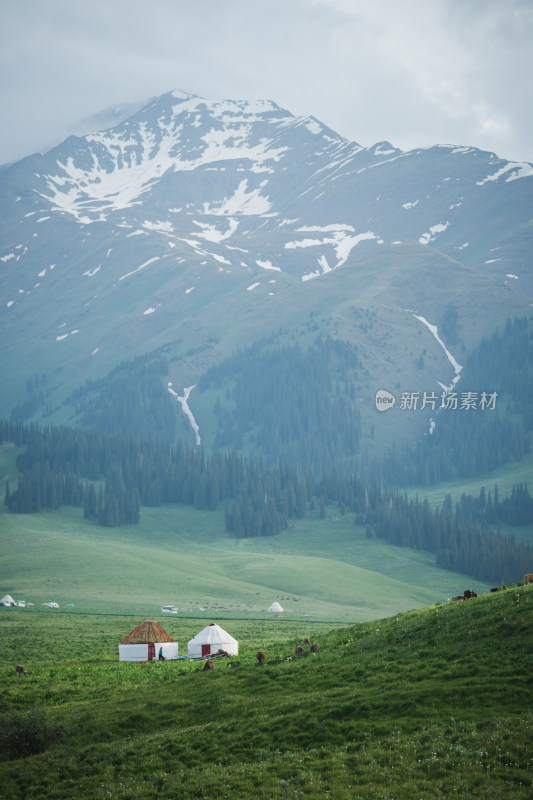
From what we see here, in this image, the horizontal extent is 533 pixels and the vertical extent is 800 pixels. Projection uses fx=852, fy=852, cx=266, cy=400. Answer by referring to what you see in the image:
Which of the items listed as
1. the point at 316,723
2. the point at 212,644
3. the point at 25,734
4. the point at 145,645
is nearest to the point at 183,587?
the point at 145,645

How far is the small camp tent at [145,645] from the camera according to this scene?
79688mm

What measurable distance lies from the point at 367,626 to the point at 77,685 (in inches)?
894

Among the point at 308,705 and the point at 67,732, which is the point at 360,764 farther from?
the point at 67,732

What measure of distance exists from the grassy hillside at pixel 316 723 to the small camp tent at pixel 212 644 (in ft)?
56.7

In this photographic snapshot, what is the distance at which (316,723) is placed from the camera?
40688 millimetres

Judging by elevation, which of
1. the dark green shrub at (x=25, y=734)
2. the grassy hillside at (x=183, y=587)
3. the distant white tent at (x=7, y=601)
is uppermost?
the dark green shrub at (x=25, y=734)

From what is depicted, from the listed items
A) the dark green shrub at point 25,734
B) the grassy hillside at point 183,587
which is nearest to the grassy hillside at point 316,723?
the dark green shrub at point 25,734

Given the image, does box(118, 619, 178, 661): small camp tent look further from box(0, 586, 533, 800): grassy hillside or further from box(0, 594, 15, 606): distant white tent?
box(0, 594, 15, 606): distant white tent

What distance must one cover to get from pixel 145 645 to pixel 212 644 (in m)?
6.40

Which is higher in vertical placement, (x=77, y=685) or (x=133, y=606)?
(x=77, y=685)

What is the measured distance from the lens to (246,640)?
96.7 meters

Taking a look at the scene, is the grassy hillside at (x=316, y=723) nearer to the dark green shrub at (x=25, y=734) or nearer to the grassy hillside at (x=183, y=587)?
the dark green shrub at (x=25, y=734)

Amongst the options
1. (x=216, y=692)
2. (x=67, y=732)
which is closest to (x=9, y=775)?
(x=67, y=732)

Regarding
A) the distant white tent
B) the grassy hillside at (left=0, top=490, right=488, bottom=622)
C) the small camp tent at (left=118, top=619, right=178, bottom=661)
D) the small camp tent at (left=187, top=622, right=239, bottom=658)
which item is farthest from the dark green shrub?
the distant white tent
